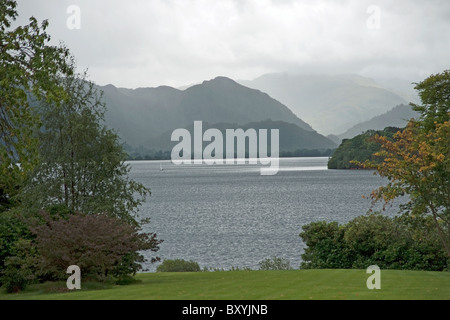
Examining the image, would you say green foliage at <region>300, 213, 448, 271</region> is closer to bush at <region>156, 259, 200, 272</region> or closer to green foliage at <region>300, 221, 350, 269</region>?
green foliage at <region>300, 221, 350, 269</region>

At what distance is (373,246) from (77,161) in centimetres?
1633

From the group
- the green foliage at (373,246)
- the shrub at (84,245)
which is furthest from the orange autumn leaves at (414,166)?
the shrub at (84,245)

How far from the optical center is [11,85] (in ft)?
48.5

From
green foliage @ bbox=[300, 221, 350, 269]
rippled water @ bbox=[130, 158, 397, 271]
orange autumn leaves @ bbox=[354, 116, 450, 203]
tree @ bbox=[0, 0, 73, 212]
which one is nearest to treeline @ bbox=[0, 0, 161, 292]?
tree @ bbox=[0, 0, 73, 212]

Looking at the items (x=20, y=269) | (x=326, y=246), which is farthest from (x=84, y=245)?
(x=326, y=246)

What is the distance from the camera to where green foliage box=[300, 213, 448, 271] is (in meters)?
24.1

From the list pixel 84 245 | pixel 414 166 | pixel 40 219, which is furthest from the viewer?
pixel 40 219

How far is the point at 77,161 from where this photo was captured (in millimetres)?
29219

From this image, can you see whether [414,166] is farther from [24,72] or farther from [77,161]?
[77,161]

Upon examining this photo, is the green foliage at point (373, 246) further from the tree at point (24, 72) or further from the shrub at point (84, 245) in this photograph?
the tree at point (24, 72)

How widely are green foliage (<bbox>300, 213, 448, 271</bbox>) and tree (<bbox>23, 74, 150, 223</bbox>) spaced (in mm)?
9997

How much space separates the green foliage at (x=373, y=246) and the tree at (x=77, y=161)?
1000cm

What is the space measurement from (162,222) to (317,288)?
58859mm

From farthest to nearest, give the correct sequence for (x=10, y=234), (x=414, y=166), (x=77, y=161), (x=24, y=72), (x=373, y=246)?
(x=77, y=161) → (x=373, y=246) → (x=414, y=166) → (x=10, y=234) → (x=24, y=72)
